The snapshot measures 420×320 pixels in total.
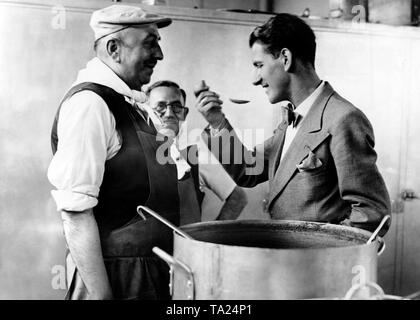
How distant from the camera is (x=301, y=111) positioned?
2.51 metres

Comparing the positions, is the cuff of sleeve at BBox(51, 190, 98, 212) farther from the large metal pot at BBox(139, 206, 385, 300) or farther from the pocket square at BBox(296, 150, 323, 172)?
the pocket square at BBox(296, 150, 323, 172)

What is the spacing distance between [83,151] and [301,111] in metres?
1.08

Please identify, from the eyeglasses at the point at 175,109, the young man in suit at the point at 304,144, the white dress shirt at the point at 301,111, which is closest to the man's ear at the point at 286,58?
the young man in suit at the point at 304,144

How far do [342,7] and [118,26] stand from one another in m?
1.37

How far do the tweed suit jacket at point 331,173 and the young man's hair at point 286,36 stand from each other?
0.75 feet

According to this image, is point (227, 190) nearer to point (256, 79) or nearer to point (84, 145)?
point (256, 79)

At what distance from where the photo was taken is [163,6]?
2.54m

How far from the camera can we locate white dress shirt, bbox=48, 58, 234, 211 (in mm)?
2029

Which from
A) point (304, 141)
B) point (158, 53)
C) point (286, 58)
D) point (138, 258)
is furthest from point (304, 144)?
point (138, 258)

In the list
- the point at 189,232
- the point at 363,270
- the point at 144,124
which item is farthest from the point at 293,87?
the point at 363,270

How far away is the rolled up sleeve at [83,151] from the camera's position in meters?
2.03

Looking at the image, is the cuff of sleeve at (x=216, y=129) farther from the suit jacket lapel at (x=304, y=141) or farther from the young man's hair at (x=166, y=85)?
the suit jacket lapel at (x=304, y=141)
